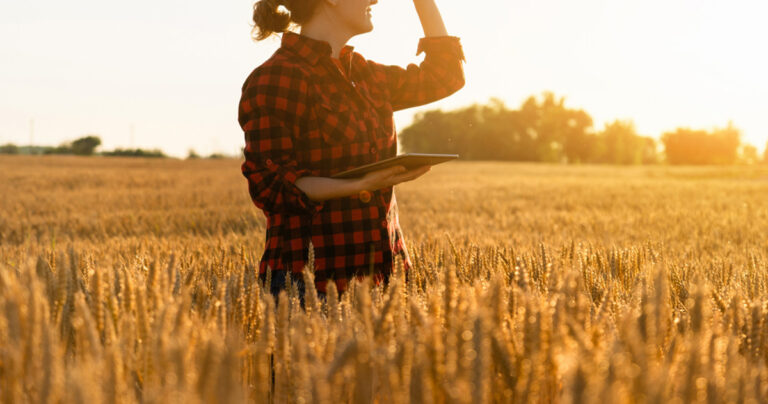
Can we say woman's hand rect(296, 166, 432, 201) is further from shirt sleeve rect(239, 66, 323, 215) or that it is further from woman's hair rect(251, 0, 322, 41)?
woman's hair rect(251, 0, 322, 41)

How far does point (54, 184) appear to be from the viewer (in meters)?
14.0

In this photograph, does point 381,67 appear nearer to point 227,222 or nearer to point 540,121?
point 227,222

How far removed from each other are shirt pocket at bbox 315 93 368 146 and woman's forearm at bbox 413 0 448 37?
0.79 meters

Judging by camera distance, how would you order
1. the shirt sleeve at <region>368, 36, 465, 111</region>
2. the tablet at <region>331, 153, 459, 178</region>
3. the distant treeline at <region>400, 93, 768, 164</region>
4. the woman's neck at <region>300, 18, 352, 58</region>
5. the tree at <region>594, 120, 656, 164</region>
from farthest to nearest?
1. the tree at <region>594, 120, 656, 164</region>
2. the distant treeline at <region>400, 93, 768, 164</region>
3. the shirt sleeve at <region>368, 36, 465, 111</region>
4. the woman's neck at <region>300, 18, 352, 58</region>
5. the tablet at <region>331, 153, 459, 178</region>

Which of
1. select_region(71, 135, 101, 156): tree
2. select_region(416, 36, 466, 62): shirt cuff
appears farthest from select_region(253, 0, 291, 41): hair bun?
select_region(71, 135, 101, 156): tree

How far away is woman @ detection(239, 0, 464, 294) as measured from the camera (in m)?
2.47

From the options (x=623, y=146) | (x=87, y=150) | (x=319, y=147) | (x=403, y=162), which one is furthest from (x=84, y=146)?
(x=623, y=146)

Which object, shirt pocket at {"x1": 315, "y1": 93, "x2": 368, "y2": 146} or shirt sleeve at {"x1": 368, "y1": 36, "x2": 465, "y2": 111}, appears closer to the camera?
shirt pocket at {"x1": 315, "y1": 93, "x2": 368, "y2": 146}

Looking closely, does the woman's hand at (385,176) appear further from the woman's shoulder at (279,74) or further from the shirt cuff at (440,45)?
the shirt cuff at (440,45)

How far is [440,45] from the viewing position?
126 inches

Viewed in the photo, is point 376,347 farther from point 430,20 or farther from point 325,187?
point 430,20

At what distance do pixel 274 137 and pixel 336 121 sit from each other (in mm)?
325

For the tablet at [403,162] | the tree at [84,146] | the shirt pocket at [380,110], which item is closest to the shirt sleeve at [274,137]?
the tablet at [403,162]

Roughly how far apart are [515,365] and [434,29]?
7.67ft
